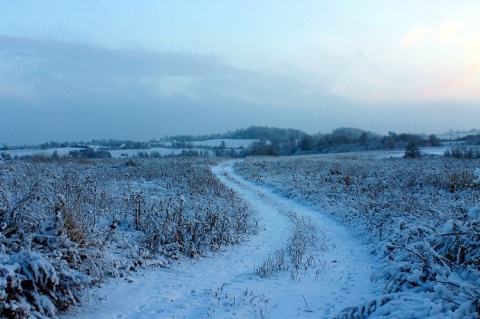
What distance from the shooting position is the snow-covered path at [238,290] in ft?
17.6

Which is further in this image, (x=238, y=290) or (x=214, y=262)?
(x=214, y=262)

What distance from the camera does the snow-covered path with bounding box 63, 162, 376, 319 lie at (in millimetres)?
5352

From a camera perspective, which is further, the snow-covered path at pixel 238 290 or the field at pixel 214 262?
the snow-covered path at pixel 238 290

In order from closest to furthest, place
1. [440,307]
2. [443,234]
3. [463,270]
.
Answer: [440,307]
[463,270]
[443,234]

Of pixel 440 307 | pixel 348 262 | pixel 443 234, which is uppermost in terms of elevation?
pixel 443 234

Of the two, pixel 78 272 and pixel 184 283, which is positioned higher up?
pixel 78 272

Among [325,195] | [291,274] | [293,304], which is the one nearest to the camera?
[293,304]

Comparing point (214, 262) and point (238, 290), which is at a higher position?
point (238, 290)

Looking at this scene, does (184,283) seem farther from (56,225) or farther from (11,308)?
(11,308)

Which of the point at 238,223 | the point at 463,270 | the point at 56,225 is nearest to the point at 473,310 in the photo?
the point at 463,270

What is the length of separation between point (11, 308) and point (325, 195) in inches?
616

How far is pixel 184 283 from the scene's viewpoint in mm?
6723

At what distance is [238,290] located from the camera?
6.43 m

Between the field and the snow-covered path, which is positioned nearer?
the field
